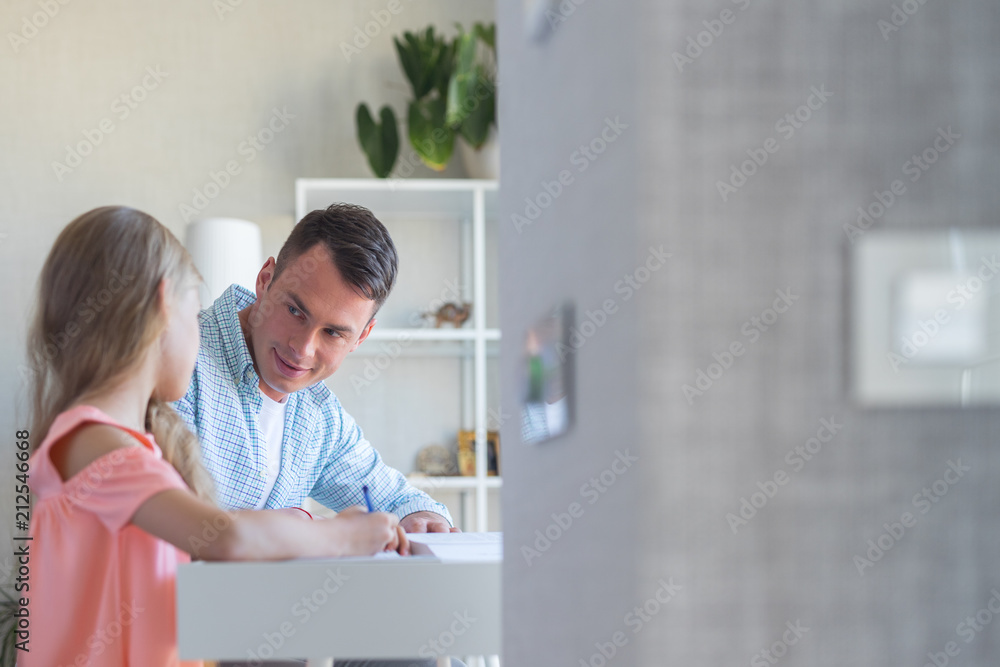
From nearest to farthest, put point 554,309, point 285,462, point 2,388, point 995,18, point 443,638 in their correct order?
point 995,18
point 554,309
point 443,638
point 285,462
point 2,388

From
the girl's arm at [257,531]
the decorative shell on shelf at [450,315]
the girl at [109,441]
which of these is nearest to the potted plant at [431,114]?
the decorative shell on shelf at [450,315]

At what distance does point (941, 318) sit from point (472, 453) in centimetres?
273

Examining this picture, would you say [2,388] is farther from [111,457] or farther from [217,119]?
[111,457]

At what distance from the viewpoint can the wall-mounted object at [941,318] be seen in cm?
32

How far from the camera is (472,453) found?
9.89 ft

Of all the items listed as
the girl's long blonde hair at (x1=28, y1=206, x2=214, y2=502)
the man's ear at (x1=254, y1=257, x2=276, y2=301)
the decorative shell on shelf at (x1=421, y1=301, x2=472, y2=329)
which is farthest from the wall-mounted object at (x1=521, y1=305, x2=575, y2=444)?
the decorative shell on shelf at (x1=421, y1=301, x2=472, y2=329)

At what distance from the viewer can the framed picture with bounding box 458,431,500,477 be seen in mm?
2969

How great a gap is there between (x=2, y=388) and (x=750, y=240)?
3114mm

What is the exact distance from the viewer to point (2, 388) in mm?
2955

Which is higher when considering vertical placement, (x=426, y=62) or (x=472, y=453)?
(x=426, y=62)

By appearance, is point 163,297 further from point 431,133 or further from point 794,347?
point 431,133

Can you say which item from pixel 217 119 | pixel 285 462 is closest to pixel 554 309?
pixel 285 462

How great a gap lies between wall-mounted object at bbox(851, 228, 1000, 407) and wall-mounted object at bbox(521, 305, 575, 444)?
159 millimetres

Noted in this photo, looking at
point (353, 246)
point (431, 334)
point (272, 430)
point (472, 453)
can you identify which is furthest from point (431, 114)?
point (272, 430)
